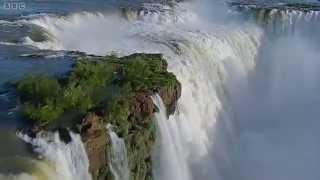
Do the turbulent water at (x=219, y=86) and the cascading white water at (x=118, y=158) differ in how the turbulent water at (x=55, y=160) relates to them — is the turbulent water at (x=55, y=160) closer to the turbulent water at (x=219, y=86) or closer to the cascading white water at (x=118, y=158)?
the turbulent water at (x=219, y=86)

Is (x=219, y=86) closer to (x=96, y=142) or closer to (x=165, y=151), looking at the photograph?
(x=165, y=151)

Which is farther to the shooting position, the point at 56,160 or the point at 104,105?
the point at 104,105

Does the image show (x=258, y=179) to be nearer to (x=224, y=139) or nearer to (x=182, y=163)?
(x=224, y=139)

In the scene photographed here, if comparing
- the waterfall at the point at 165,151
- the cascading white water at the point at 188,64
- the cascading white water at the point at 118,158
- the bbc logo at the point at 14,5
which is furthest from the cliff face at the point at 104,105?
the bbc logo at the point at 14,5

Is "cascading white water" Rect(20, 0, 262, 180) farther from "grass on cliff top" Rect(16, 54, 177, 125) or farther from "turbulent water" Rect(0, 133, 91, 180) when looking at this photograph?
"turbulent water" Rect(0, 133, 91, 180)

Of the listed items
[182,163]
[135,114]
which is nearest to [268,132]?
[182,163]

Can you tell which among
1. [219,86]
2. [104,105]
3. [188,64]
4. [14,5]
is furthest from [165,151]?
[14,5]
